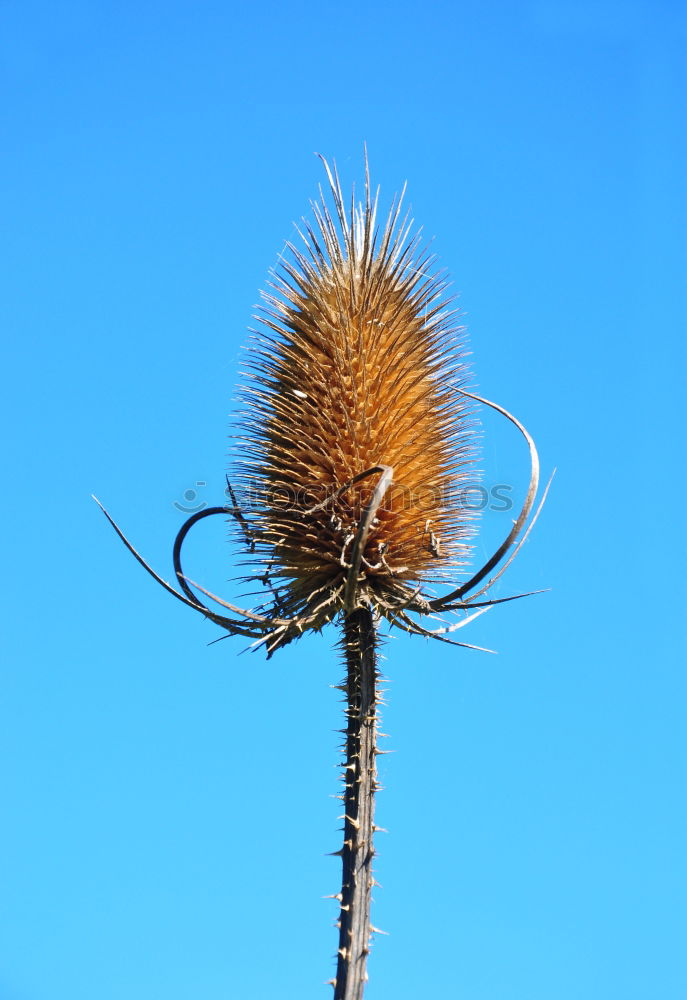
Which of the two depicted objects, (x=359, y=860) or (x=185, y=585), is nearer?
(x=359, y=860)

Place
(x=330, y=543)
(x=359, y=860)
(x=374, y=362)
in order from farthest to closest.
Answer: (x=374, y=362), (x=330, y=543), (x=359, y=860)

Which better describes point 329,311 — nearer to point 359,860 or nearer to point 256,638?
point 256,638


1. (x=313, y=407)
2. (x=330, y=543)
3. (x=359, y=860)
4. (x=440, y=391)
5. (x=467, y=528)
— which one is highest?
(x=440, y=391)

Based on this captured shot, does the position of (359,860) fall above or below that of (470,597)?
Result: below

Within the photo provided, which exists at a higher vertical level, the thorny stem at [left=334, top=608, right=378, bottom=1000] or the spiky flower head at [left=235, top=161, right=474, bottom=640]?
the spiky flower head at [left=235, top=161, right=474, bottom=640]

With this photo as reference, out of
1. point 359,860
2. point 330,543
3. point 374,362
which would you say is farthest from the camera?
point 374,362

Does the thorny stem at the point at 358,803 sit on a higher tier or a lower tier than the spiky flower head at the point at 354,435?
lower

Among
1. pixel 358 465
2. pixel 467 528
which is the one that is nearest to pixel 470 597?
pixel 467 528
